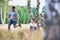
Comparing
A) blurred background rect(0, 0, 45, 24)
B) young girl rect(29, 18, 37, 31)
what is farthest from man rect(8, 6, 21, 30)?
young girl rect(29, 18, 37, 31)

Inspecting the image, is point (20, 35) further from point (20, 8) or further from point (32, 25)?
point (20, 8)

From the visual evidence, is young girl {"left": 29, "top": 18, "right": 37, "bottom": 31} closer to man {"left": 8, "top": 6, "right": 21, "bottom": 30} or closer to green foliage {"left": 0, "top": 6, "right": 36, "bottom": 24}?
green foliage {"left": 0, "top": 6, "right": 36, "bottom": 24}

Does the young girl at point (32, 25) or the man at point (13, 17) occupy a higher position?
the man at point (13, 17)

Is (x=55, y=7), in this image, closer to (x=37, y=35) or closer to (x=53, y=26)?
(x=53, y=26)

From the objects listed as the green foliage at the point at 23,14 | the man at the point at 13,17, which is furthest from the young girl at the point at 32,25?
the man at the point at 13,17

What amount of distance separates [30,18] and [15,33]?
205mm

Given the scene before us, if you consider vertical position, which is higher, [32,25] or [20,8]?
[20,8]

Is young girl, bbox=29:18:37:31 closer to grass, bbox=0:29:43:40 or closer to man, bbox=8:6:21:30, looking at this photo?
grass, bbox=0:29:43:40

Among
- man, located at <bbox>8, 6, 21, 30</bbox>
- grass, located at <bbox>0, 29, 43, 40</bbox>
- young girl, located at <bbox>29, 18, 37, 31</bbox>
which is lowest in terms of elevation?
grass, located at <bbox>0, 29, 43, 40</bbox>

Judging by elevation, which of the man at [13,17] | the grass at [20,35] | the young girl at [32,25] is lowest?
the grass at [20,35]

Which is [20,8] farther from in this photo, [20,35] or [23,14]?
[20,35]

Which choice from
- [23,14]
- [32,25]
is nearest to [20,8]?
[23,14]

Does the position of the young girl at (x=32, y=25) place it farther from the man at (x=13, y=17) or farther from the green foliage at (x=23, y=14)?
the man at (x=13, y=17)

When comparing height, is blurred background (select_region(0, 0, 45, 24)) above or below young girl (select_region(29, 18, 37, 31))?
above
